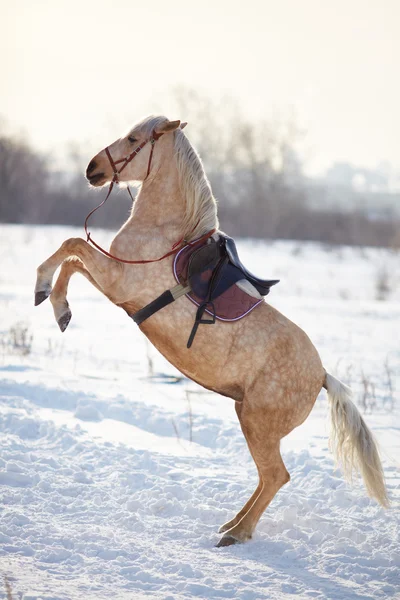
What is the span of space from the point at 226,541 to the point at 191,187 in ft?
6.90

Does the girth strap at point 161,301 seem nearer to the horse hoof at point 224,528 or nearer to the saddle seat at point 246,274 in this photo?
→ the saddle seat at point 246,274

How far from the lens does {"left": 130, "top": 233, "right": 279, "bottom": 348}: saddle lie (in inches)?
153

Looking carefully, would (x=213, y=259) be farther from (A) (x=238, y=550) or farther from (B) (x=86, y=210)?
(B) (x=86, y=210)

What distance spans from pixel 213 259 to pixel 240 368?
0.67 meters

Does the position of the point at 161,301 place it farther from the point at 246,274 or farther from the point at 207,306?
the point at 246,274

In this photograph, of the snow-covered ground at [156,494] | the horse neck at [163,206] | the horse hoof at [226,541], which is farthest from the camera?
the horse neck at [163,206]

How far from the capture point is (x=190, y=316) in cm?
390

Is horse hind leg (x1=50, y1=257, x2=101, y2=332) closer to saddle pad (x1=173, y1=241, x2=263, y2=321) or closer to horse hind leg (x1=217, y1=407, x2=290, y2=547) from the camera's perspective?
saddle pad (x1=173, y1=241, x2=263, y2=321)

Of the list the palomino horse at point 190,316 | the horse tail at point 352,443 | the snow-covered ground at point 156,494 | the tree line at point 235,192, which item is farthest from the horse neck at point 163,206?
the tree line at point 235,192

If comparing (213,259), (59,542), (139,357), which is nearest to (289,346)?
(213,259)

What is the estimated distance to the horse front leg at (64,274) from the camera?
3.80 meters

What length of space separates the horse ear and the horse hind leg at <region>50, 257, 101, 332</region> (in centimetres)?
91

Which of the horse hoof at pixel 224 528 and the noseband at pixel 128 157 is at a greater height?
the noseband at pixel 128 157

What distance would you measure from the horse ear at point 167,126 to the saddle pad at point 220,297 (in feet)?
2.27
